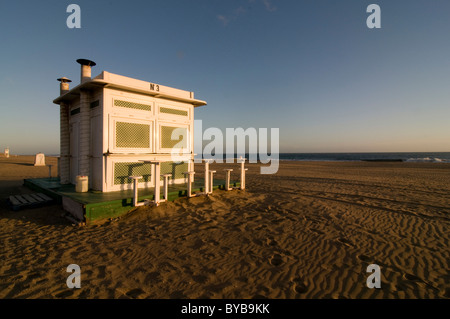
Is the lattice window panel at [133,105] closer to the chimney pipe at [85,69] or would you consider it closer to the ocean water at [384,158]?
the chimney pipe at [85,69]

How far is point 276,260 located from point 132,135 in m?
6.61

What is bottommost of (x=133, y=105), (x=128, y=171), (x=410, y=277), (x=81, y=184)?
(x=410, y=277)

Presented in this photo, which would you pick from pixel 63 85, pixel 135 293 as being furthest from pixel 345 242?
pixel 63 85

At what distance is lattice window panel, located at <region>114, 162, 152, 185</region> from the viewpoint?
759cm

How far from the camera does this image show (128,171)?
310 inches

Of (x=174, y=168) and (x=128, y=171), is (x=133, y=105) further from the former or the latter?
(x=174, y=168)

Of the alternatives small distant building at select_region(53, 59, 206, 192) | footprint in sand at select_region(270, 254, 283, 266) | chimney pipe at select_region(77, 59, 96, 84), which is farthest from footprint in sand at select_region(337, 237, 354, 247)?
chimney pipe at select_region(77, 59, 96, 84)

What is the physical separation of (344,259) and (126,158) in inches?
290

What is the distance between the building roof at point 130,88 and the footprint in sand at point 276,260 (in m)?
7.02

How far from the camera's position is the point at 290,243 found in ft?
15.5

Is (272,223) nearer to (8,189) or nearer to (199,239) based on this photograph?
(199,239)

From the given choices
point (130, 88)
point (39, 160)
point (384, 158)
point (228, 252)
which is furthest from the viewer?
point (384, 158)
